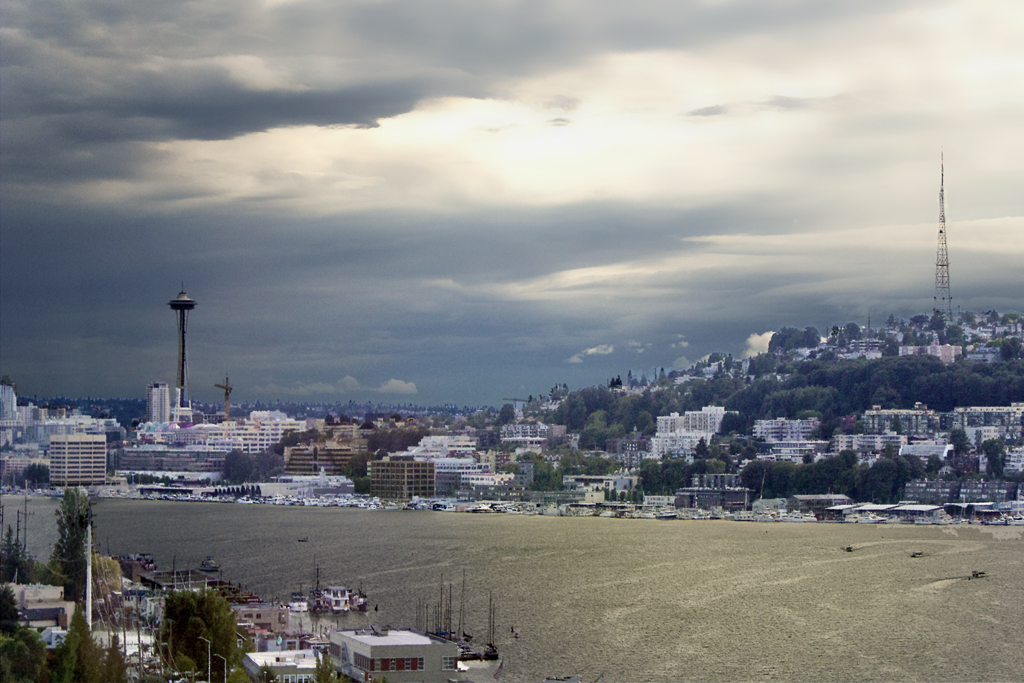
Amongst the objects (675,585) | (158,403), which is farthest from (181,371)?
(675,585)

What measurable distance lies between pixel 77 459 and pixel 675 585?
3868 cm

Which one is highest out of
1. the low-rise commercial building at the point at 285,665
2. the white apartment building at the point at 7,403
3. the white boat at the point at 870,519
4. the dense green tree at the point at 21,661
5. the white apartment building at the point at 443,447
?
the white apartment building at the point at 7,403

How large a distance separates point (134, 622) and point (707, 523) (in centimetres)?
2864

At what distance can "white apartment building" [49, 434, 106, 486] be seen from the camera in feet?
169

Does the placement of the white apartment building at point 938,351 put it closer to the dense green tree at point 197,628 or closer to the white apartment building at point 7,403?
the white apartment building at point 7,403

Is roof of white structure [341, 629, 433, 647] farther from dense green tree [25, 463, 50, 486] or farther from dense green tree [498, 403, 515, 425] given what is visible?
dense green tree [498, 403, 515, 425]

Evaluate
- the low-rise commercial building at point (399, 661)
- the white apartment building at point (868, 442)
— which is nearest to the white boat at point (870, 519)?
the white apartment building at point (868, 442)

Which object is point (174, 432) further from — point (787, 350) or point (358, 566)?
point (358, 566)

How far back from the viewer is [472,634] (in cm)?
1595

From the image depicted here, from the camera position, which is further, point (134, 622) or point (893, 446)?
point (893, 446)

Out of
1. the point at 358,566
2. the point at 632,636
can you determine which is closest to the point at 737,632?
the point at 632,636

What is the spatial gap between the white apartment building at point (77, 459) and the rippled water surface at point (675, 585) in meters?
15.3

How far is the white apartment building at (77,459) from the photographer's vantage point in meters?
51.5

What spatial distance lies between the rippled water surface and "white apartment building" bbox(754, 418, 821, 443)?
19942 mm
